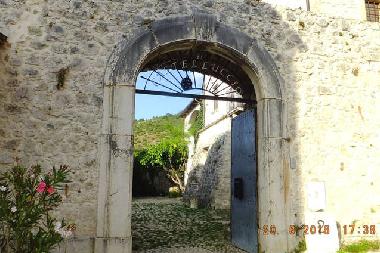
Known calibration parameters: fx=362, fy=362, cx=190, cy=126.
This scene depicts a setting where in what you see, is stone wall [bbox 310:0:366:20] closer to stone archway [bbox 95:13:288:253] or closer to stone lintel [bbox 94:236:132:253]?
stone archway [bbox 95:13:288:253]

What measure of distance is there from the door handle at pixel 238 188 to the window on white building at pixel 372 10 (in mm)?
7415

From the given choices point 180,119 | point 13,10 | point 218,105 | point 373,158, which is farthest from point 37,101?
point 180,119

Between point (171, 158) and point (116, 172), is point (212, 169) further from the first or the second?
point (116, 172)

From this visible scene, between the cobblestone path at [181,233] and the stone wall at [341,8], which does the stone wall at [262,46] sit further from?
the stone wall at [341,8]

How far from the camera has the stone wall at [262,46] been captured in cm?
484

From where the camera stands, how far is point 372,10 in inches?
428

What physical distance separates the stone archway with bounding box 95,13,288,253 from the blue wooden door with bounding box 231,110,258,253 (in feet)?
0.95

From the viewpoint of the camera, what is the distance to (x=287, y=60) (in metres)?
5.99

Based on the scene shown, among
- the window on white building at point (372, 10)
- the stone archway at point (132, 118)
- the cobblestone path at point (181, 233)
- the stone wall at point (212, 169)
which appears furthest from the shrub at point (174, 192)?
the stone archway at point (132, 118)

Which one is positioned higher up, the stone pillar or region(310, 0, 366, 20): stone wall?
region(310, 0, 366, 20): stone wall

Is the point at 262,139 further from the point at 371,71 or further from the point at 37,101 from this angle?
the point at 37,101

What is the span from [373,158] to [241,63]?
2.76 m

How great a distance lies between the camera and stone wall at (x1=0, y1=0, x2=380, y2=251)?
4836mm

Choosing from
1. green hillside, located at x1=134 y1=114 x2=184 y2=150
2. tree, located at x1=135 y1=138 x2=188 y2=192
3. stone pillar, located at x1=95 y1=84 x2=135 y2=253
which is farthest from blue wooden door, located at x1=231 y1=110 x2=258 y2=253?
green hillside, located at x1=134 y1=114 x2=184 y2=150
